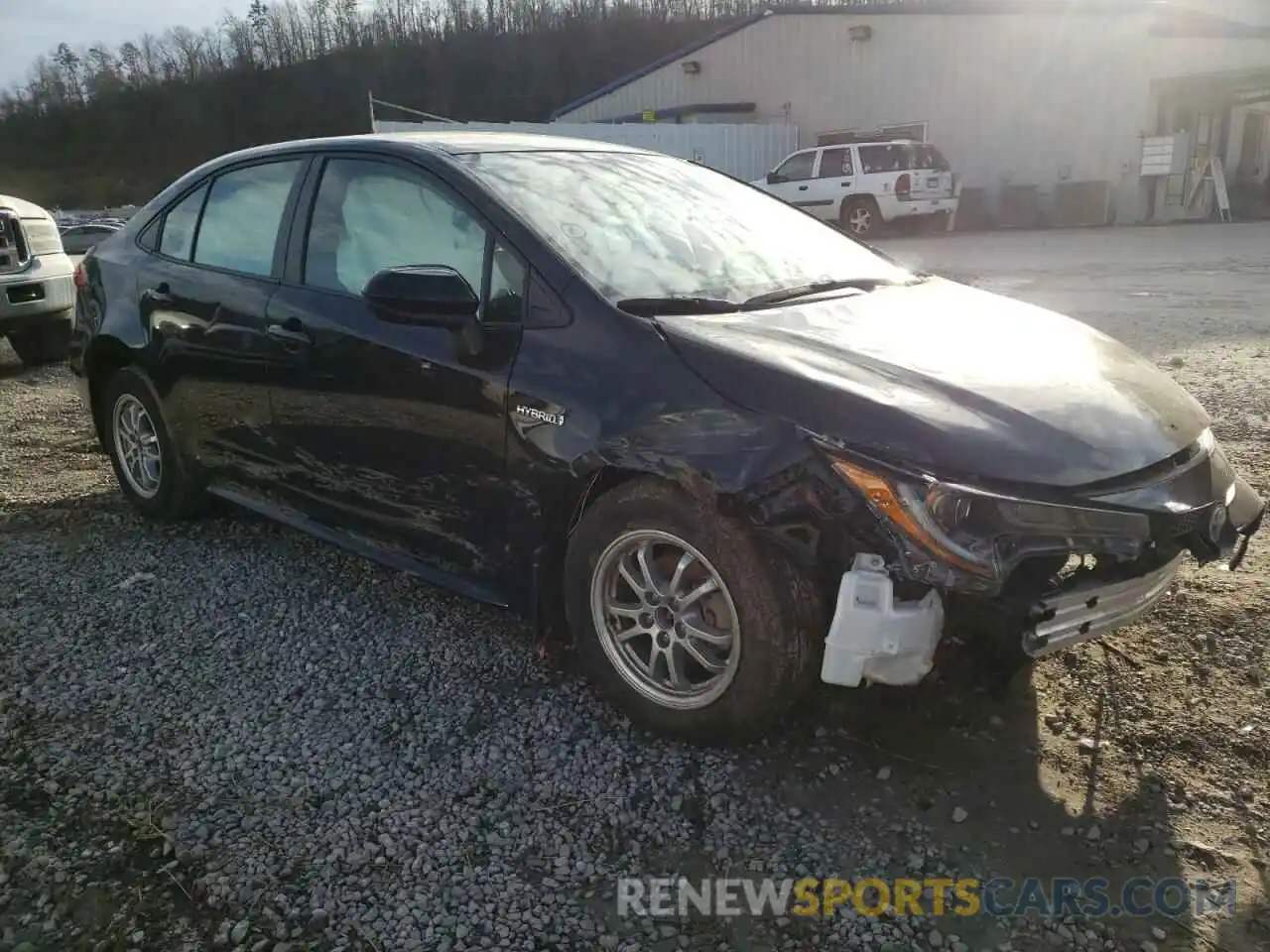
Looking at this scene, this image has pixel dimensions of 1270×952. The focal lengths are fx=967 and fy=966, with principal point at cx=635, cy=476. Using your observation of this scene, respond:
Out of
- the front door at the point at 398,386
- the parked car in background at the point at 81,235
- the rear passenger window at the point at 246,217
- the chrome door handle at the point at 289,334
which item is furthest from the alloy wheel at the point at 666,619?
the parked car in background at the point at 81,235

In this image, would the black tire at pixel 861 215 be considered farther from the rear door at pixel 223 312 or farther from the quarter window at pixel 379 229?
the quarter window at pixel 379 229

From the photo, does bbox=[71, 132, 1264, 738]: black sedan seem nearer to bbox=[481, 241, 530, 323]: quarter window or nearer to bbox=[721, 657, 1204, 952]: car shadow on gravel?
bbox=[481, 241, 530, 323]: quarter window

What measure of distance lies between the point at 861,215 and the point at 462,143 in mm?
17263

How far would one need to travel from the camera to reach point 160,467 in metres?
4.42

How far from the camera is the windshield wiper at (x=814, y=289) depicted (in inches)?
120

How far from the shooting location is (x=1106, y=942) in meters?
2.06

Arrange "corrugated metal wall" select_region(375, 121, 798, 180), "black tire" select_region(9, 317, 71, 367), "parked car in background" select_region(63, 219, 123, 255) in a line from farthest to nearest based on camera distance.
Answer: "corrugated metal wall" select_region(375, 121, 798, 180), "parked car in background" select_region(63, 219, 123, 255), "black tire" select_region(9, 317, 71, 367)

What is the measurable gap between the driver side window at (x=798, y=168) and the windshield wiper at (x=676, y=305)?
18.1m

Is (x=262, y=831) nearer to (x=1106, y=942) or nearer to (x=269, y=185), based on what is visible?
(x=1106, y=942)

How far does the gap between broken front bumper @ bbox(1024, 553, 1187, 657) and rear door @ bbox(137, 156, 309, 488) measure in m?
2.64

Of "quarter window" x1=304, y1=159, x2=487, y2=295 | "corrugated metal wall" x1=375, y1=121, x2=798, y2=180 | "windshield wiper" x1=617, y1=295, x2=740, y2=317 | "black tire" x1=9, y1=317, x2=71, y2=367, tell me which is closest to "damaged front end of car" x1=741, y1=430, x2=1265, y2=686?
"windshield wiper" x1=617, y1=295, x2=740, y2=317

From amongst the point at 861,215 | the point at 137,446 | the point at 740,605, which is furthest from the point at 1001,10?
the point at 740,605

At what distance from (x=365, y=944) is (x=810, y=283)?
238 centimetres

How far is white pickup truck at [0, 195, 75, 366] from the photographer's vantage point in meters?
7.98
